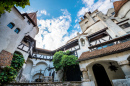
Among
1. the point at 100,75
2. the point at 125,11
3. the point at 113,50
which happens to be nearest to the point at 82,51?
the point at 100,75

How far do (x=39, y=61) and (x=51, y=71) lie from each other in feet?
13.1

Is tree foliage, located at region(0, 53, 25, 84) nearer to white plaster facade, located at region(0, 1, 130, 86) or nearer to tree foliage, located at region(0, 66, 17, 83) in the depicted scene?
tree foliage, located at region(0, 66, 17, 83)

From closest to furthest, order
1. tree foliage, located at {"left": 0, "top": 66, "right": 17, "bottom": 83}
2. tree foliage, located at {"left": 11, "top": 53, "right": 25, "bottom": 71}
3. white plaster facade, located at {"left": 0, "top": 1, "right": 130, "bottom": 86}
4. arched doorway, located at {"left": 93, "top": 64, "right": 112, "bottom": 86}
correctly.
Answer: white plaster facade, located at {"left": 0, "top": 1, "right": 130, "bottom": 86}, tree foliage, located at {"left": 0, "top": 66, "right": 17, "bottom": 83}, arched doorway, located at {"left": 93, "top": 64, "right": 112, "bottom": 86}, tree foliage, located at {"left": 11, "top": 53, "right": 25, "bottom": 71}

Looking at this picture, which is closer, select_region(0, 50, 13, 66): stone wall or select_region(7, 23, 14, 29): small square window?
select_region(0, 50, 13, 66): stone wall

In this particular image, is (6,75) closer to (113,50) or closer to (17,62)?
(17,62)

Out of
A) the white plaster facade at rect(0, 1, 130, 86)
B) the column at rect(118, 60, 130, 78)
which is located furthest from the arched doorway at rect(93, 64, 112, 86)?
the column at rect(118, 60, 130, 78)

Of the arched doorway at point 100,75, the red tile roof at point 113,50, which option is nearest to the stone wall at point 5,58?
the red tile roof at point 113,50

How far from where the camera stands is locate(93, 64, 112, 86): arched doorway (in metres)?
7.17

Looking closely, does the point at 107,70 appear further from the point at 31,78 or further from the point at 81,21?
the point at 81,21

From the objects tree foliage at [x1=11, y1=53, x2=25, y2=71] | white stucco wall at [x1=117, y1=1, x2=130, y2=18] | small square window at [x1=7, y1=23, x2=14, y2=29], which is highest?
white stucco wall at [x1=117, y1=1, x2=130, y2=18]

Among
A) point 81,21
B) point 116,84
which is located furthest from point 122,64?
point 81,21

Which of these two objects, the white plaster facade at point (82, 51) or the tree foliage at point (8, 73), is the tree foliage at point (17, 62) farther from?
the white plaster facade at point (82, 51)

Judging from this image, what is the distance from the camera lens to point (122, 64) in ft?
16.1

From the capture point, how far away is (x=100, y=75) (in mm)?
7711
